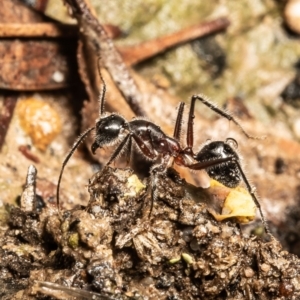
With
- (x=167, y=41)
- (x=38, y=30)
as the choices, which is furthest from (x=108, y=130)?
(x=167, y=41)

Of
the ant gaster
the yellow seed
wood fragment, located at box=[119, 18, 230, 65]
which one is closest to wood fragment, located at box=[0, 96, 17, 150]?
the yellow seed

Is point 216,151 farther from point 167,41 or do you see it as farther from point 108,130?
point 167,41

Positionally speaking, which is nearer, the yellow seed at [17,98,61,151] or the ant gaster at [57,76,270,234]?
the ant gaster at [57,76,270,234]

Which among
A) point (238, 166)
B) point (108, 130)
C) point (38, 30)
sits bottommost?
point (238, 166)

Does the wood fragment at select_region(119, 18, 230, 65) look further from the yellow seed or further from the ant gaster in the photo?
the ant gaster

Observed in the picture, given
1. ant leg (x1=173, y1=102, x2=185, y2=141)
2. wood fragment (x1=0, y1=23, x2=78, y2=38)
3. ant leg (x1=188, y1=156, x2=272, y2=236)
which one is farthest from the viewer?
wood fragment (x1=0, y1=23, x2=78, y2=38)

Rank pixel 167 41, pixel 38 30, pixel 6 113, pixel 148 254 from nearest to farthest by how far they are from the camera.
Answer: pixel 148 254 → pixel 6 113 → pixel 38 30 → pixel 167 41

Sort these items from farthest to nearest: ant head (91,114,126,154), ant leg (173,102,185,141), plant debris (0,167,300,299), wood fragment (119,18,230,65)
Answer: wood fragment (119,18,230,65)
ant leg (173,102,185,141)
ant head (91,114,126,154)
plant debris (0,167,300,299)

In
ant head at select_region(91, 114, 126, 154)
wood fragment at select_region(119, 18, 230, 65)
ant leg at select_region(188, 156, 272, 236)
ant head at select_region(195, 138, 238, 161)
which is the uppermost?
wood fragment at select_region(119, 18, 230, 65)
